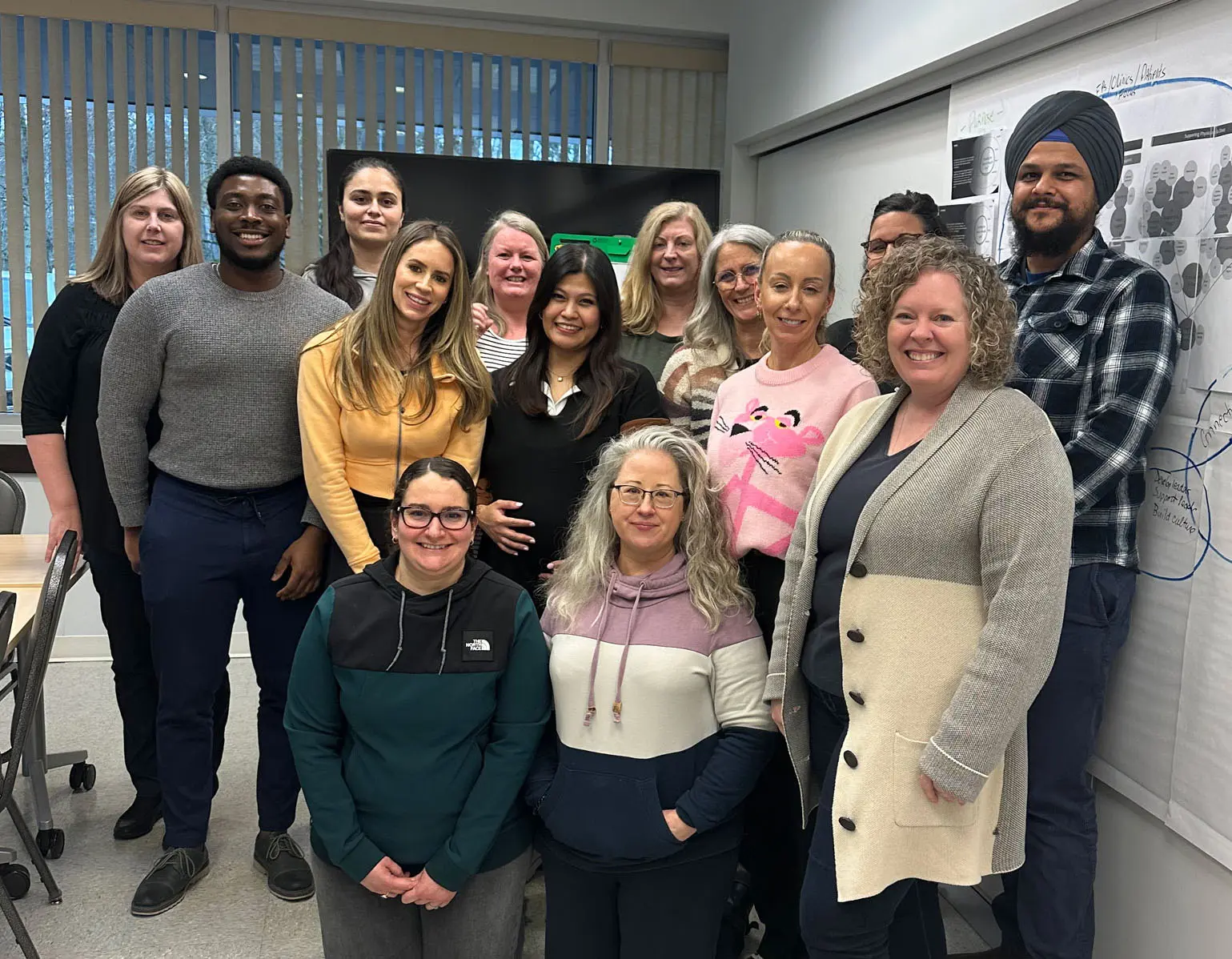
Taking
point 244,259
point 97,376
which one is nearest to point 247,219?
point 244,259

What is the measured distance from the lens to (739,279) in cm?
236

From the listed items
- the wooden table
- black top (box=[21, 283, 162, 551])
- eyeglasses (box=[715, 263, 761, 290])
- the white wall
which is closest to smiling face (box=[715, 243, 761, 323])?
eyeglasses (box=[715, 263, 761, 290])

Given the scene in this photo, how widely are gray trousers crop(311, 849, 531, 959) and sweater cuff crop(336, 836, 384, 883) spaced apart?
6cm

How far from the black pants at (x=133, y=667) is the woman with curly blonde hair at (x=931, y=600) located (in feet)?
5.42

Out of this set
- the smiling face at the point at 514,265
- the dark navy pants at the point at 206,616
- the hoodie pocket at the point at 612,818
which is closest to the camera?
the hoodie pocket at the point at 612,818

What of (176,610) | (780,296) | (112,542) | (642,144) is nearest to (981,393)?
(780,296)

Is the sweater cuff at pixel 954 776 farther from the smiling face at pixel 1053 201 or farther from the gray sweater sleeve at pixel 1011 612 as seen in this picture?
the smiling face at pixel 1053 201

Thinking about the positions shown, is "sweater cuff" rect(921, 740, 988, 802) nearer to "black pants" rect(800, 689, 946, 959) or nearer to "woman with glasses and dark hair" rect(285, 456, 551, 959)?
"black pants" rect(800, 689, 946, 959)

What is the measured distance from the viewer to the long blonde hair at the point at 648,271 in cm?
266

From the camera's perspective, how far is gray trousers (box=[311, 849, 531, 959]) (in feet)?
6.12

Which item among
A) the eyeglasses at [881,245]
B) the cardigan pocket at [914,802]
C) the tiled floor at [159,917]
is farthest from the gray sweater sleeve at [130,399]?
the cardigan pocket at [914,802]

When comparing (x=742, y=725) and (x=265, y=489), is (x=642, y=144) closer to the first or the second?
(x=265, y=489)

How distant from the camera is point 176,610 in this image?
2.28m

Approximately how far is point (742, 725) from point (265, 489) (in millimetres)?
1204
